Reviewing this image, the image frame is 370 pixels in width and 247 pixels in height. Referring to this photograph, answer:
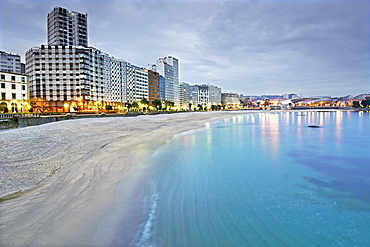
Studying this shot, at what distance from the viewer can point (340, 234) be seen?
578 centimetres

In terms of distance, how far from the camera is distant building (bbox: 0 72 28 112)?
71.1 meters

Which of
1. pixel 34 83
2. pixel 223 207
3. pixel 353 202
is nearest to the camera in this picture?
pixel 223 207

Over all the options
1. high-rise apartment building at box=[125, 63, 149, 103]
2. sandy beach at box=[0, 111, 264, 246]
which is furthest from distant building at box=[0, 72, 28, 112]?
sandy beach at box=[0, 111, 264, 246]

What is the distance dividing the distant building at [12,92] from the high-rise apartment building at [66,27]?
58354 mm

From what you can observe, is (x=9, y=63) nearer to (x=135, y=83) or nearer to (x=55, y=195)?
(x=135, y=83)

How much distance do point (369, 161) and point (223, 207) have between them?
13.3 meters

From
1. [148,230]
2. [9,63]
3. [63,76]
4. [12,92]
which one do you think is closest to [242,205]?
[148,230]

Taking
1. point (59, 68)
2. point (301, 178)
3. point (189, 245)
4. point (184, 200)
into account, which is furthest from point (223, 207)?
point (59, 68)

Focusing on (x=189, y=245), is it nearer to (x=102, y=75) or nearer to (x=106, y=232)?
(x=106, y=232)

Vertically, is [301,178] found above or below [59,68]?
→ below

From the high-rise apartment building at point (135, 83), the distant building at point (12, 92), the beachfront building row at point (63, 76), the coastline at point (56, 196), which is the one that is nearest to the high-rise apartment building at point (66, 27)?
the beachfront building row at point (63, 76)

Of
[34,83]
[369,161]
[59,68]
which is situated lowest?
[369,161]

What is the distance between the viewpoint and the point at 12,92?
245 feet

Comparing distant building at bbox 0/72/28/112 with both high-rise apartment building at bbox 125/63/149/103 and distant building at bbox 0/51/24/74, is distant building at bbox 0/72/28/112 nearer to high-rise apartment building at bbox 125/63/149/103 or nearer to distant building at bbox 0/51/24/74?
high-rise apartment building at bbox 125/63/149/103
